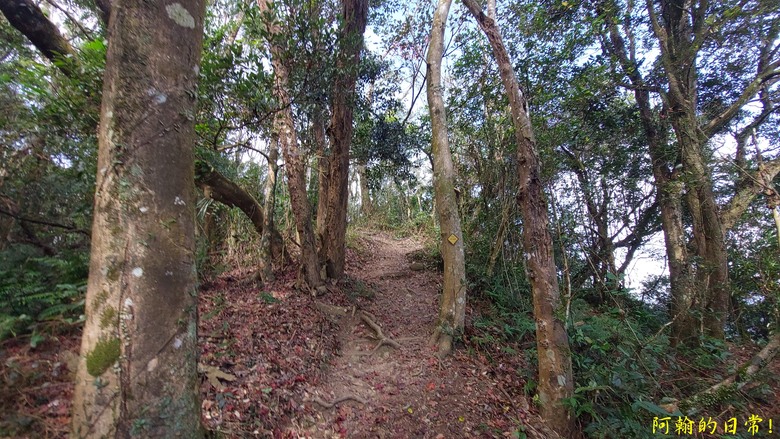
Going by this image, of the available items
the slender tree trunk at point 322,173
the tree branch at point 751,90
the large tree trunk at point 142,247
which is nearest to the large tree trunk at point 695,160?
the tree branch at point 751,90

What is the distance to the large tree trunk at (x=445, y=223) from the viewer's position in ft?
16.9

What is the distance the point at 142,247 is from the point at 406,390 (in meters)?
3.55

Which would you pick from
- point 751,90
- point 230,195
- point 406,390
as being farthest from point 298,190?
point 751,90

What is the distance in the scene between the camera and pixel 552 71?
683 centimetres

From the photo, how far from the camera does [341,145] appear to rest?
22.0 feet

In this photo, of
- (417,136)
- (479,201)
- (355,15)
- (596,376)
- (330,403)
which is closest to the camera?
(330,403)

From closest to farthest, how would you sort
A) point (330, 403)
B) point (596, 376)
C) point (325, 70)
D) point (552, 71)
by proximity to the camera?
point (330, 403) < point (596, 376) < point (325, 70) < point (552, 71)

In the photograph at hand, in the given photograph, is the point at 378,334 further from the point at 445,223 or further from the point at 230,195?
the point at 230,195

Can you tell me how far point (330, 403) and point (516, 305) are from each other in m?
4.44

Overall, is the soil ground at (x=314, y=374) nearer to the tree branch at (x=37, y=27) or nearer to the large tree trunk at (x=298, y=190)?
the large tree trunk at (x=298, y=190)

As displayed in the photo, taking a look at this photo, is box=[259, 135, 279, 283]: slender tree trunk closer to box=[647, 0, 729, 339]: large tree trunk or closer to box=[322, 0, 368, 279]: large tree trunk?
box=[322, 0, 368, 279]: large tree trunk

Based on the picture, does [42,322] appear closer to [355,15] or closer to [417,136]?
[355,15]

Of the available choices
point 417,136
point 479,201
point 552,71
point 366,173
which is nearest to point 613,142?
point 552,71

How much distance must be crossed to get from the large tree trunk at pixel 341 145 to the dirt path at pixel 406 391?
1494mm
